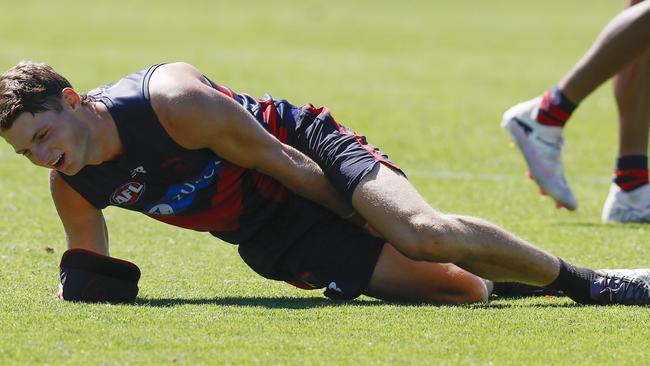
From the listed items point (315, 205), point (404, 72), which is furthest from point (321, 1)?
point (315, 205)

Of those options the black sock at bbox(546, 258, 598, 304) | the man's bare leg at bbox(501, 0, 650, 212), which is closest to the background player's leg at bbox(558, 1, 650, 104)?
the man's bare leg at bbox(501, 0, 650, 212)

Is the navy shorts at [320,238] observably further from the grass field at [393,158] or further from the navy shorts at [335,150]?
the grass field at [393,158]

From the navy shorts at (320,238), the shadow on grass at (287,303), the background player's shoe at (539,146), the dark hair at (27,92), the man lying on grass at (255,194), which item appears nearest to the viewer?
the dark hair at (27,92)

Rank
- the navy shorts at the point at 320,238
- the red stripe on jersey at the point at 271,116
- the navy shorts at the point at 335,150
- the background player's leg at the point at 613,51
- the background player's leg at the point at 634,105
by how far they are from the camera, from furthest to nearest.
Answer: the background player's leg at the point at 634,105 → the background player's leg at the point at 613,51 → the red stripe on jersey at the point at 271,116 → the navy shorts at the point at 320,238 → the navy shorts at the point at 335,150

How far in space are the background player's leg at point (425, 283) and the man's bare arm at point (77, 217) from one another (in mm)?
1221

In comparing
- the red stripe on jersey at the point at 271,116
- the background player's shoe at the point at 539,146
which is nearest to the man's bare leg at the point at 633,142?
the background player's shoe at the point at 539,146

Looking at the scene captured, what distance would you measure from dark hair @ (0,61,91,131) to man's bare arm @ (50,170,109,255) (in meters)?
0.52

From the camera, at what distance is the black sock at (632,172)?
26.0 ft

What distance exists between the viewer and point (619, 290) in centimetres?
548

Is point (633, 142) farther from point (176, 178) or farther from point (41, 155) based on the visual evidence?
point (41, 155)

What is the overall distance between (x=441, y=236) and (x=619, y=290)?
0.82 m

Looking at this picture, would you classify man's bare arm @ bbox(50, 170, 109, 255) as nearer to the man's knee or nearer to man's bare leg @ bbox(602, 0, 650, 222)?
the man's knee

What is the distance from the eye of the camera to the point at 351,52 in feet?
64.4

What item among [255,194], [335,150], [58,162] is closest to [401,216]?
[335,150]
